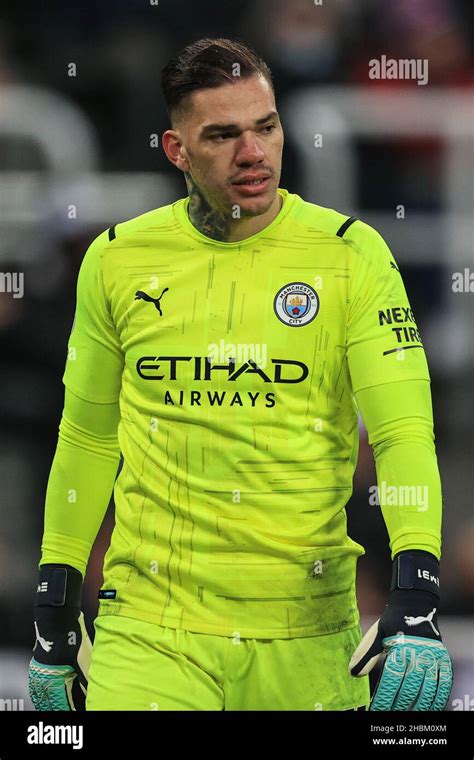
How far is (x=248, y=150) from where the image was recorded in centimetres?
339

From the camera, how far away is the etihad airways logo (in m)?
3.37

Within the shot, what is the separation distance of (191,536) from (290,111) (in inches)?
67.7

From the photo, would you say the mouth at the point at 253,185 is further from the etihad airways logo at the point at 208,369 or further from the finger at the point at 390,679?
the finger at the point at 390,679

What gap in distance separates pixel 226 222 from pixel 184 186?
874 millimetres

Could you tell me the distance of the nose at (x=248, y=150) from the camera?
3.38 metres

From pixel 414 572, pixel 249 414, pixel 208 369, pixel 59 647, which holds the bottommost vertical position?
pixel 59 647

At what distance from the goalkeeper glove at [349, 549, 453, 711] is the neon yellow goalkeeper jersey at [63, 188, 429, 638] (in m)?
0.24

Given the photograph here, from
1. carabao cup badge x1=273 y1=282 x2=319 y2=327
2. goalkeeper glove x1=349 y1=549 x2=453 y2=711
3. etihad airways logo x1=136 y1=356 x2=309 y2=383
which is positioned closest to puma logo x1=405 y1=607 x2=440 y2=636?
goalkeeper glove x1=349 y1=549 x2=453 y2=711

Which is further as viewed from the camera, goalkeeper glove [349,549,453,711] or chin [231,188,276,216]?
chin [231,188,276,216]

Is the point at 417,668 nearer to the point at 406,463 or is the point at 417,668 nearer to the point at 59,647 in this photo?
the point at 406,463

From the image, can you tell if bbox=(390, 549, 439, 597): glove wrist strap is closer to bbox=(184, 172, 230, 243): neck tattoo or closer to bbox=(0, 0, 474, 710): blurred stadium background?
bbox=(184, 172, 230, 243): neck tattoo

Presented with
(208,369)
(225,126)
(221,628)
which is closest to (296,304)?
(208,369)

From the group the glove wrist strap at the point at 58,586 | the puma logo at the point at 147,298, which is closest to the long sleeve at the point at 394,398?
the puma logo at the point at 147,298
